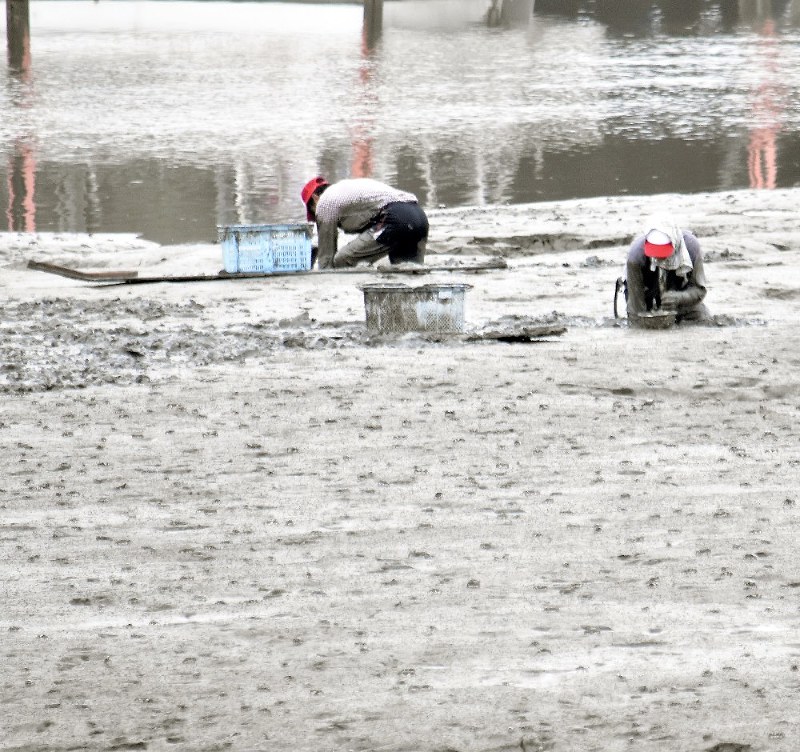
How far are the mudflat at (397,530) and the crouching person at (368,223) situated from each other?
1109mm

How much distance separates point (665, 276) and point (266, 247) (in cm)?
306

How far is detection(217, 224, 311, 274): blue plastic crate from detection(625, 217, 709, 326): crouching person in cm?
268

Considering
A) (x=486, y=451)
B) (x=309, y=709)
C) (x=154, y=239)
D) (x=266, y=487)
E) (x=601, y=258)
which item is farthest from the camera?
(x=154, y=239)

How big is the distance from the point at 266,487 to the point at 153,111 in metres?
19.3

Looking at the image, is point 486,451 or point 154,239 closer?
point 486,451

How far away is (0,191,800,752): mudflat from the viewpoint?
12.8ft

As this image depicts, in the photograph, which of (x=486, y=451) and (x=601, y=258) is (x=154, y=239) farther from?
(x=486, y=451)

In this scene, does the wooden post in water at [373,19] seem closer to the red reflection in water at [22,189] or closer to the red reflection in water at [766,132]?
the red reflection in water at [766,132]

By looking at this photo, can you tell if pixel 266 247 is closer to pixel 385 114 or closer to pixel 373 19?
pixel 385 114

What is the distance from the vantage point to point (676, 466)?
6.04 meters

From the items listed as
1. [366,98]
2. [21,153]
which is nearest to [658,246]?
[21,153]

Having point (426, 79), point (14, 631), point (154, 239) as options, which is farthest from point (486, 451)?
point (426, 79)

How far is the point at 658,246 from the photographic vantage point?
855 cm

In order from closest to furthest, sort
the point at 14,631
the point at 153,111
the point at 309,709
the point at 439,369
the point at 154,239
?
the point at 309,709 → the point at 14,631 → the point at 439,369 → the point at 154,239 → the point at 153,111
